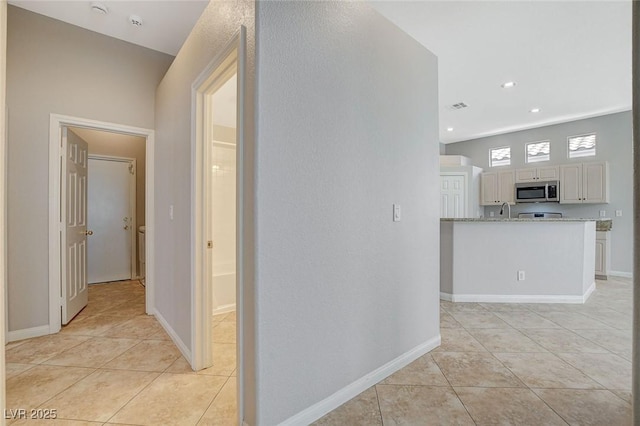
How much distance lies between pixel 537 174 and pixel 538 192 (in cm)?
37

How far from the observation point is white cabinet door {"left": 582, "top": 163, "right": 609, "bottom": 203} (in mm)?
5266

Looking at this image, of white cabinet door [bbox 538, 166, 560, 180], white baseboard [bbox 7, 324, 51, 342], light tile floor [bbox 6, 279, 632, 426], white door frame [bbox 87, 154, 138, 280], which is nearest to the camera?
light tile floor [bbox 6, 279, 632, 426]

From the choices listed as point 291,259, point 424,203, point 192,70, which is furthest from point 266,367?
point 192,70

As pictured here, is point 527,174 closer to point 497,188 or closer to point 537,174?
point 537,174

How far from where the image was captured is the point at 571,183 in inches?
220

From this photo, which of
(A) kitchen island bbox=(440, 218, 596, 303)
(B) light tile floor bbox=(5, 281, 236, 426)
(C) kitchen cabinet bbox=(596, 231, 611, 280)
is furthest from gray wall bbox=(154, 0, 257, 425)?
(C) kitchen cabinet bbox=(596, 231, 611, 280)

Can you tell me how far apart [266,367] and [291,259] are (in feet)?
1.71

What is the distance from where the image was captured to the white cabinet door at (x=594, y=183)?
527 centimetres

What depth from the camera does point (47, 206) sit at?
2814 mm

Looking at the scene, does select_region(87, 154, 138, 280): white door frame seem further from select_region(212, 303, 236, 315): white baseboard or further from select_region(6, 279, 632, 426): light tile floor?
select_region(212, 303, 236, 315): white baseboard

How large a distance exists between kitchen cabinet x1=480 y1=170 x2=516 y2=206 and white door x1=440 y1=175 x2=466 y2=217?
52 cm

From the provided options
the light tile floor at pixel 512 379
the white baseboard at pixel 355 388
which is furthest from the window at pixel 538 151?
the white baseboard at pixel 355 388

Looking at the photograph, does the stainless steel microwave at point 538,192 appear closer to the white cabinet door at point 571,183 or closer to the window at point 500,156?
the white cabinet door at point 571,183

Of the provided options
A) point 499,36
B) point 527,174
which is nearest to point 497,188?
point 527,174
